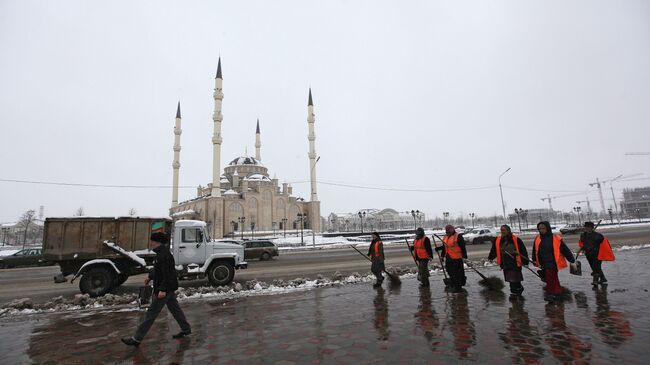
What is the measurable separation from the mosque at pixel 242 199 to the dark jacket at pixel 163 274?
54.2m

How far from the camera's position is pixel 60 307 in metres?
8.27

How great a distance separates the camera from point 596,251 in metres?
8.49

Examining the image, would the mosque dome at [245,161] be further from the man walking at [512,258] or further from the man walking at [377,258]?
the man walking at [512,258]

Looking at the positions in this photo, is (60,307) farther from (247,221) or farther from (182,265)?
(247,221)

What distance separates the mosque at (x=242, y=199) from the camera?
6006cm

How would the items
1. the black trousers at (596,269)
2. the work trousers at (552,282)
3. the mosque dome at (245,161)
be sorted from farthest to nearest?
the mosque dome at (245,161) < the black trousers at (596,269) < the work trousers at (552,282)

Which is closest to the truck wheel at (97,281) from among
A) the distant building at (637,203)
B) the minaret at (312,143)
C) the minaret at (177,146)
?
the minaret at (312,143)

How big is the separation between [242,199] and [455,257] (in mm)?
61086

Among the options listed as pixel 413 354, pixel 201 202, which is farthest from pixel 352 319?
pixel 201 202

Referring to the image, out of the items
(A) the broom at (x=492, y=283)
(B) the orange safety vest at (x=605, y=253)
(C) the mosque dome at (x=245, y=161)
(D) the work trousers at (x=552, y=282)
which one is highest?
(C) the mosque dome at (x=245, y=161)

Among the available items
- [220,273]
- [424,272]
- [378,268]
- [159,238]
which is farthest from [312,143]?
[159,238]

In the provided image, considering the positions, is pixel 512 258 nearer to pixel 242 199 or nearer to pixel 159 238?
pixel 159 238

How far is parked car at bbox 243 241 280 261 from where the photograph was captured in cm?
2212

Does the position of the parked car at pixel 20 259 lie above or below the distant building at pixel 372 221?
below
